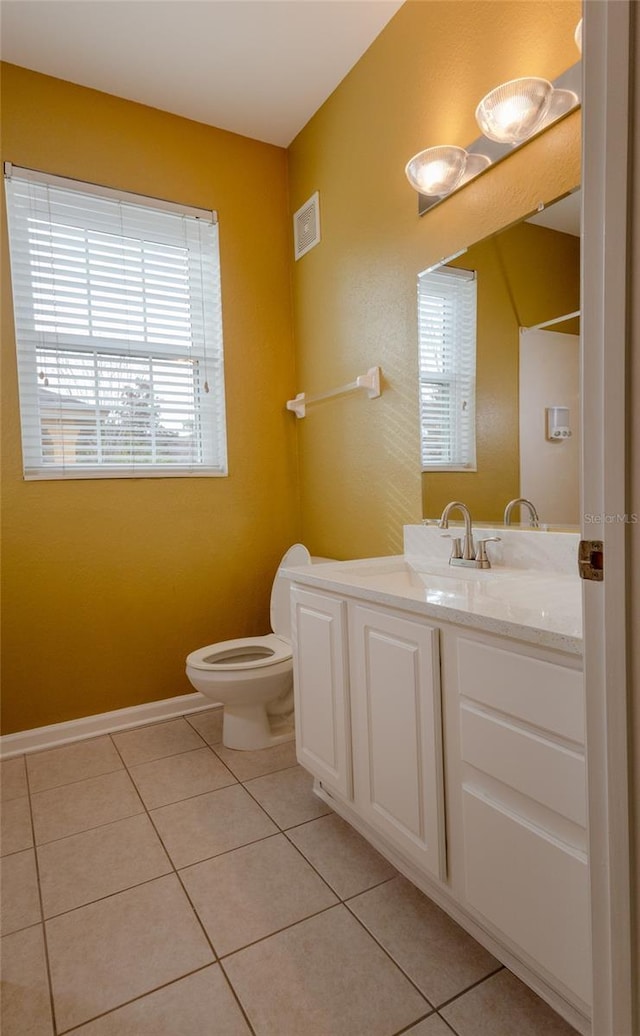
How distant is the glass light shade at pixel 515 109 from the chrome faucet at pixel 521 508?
1.02 meters

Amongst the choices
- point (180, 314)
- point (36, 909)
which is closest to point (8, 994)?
point (36, 909)

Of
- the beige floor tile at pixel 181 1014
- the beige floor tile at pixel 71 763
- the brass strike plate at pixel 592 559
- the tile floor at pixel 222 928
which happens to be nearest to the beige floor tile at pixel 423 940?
the tile floor at pixel 222 928

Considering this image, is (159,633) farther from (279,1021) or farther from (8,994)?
(279,1021)

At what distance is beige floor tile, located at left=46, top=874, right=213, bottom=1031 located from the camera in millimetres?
1203

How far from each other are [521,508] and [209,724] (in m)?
1.78

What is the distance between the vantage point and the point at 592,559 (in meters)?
0.74

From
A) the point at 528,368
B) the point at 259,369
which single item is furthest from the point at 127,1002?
the point at 259,369

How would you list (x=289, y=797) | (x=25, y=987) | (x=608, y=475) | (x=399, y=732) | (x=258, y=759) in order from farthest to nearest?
1. (x=258, y=759)
2. (x=289, y=797)
3. (x=399, y=732)
4. (x=25, y=987)
5. (x=608, y=475)

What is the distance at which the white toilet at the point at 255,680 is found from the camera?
2186 millimetres

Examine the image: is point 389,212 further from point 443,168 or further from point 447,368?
point 447,368

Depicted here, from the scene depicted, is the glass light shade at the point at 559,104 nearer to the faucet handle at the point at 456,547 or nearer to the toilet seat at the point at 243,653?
the faucet handle at the point at 456,547

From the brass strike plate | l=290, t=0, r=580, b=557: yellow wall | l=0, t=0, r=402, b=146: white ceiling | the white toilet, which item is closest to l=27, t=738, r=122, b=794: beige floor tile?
the white toilet

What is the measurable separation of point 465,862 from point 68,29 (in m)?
3.05

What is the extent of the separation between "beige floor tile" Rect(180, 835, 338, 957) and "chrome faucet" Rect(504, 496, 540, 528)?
1.17 m
